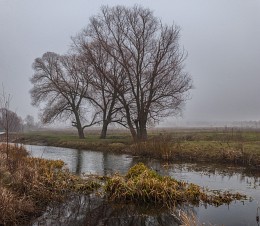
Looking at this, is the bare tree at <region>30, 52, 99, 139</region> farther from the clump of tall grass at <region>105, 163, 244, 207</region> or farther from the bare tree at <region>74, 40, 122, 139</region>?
the clump of tall grass at <region>105, 163, 244, 207</region>

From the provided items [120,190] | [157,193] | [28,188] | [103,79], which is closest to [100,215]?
[120,190]

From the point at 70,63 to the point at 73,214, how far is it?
34.3 meters

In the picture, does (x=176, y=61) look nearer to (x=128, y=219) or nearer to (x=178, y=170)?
(x=178, y=170)

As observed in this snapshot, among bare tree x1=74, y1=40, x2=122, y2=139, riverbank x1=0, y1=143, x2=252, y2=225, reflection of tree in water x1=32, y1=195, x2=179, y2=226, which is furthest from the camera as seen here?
bare tree x1=74, y1=40, x2=122, y2=139

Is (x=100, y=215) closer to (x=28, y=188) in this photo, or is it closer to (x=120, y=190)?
(x=120, y=190)

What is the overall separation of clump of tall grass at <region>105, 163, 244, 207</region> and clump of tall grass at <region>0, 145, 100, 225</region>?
1.49 metres

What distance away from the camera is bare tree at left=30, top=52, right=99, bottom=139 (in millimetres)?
40625

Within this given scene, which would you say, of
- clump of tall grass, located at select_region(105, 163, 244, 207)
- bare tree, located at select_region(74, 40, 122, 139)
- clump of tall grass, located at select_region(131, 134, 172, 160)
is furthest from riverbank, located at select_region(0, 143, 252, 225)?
bare tree, located at select_region(74, 40, 122, 139)

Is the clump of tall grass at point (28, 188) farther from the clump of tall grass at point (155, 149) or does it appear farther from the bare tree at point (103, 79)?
the bare tree at point (103, 79)

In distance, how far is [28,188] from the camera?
9.84m

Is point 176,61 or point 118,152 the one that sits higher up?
point 176,61

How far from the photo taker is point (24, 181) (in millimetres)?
9969

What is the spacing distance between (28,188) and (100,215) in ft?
8.79

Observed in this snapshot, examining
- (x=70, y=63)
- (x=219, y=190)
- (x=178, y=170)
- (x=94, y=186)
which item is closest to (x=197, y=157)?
(x=178, y=170)
